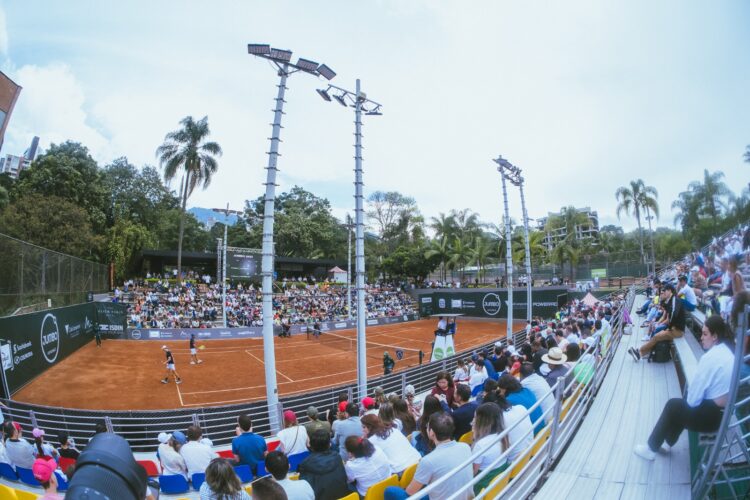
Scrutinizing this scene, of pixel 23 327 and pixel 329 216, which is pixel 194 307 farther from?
pixel 329 216

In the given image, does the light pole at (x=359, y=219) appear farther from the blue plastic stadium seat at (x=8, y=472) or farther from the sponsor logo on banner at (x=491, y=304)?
the sponsor logo on banner at (x=491, y=304)

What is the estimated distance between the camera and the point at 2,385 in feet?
44.6

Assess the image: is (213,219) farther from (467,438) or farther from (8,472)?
(467,438)

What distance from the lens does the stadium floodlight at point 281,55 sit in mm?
10852

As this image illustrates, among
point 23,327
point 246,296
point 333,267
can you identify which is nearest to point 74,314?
point 23,327

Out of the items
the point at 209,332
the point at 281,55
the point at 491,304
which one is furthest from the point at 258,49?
the point at 491,304

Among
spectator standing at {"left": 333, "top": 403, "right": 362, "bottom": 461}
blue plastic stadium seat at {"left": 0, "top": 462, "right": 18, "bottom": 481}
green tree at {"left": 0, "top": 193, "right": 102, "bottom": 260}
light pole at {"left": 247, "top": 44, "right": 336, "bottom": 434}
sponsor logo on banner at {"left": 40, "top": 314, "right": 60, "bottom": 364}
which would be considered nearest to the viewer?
spectator standing at {"left": 333, "top": 403, "right": 362, "bottom": 461}

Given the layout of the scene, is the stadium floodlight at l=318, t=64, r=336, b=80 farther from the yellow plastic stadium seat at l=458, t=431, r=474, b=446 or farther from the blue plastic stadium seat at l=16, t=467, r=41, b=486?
the blue plastic stadium seat at l=16, t=467, r=41, b=486

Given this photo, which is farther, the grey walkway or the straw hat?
the straw hat

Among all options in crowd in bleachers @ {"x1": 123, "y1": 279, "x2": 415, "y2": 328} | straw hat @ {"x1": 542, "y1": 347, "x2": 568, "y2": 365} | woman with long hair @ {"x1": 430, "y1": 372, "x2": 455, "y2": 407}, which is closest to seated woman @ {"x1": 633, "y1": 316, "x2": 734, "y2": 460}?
straw hat @ {"x1": 542, "y1": 347, "x2": 568, "y2": 365}

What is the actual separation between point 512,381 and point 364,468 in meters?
2.30

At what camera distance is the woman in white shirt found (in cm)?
440

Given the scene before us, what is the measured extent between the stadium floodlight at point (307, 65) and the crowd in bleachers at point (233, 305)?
26.7 metres

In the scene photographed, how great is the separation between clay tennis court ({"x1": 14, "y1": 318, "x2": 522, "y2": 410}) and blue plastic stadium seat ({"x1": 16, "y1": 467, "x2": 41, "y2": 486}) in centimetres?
862
